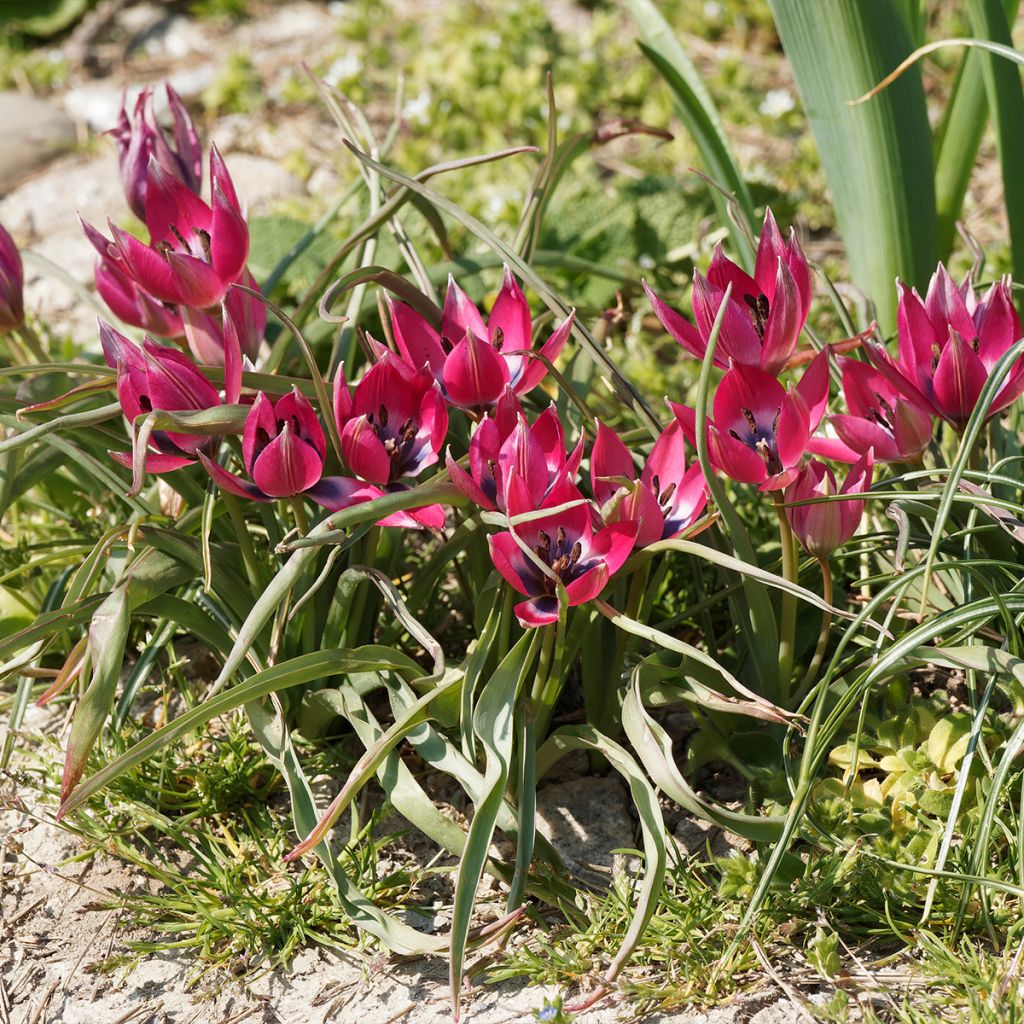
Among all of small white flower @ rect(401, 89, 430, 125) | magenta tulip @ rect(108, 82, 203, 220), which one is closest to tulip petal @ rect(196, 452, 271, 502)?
magenta tulip @ rect(108, 82, 203, 220)

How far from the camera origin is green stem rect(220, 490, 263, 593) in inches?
56.8

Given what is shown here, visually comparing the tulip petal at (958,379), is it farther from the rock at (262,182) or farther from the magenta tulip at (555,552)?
the rock at (262,182)

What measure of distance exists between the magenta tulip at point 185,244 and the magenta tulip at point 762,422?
0.60 m

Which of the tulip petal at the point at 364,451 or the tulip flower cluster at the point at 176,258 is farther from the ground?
the tulip flower cluster at the point at 176,258

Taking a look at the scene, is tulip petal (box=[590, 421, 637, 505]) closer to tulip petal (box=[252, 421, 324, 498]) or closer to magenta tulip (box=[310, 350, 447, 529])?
magenta tulip (box=[310, 350, 447, 529])

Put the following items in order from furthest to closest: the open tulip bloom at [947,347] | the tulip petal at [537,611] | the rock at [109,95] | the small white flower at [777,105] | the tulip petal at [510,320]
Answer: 1. the rock at [109,95]
2. the small white flower at [777,105]
3. the tulip petal at [510,320]
4. the open tulip bloom at [947,347]
5. the tulip petal at [537,611]

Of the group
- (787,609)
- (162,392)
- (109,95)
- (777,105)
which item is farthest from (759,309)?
(109,95)

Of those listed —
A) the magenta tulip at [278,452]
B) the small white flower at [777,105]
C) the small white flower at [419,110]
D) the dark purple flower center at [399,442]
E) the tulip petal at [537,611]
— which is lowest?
the tulip petal at [537,611]

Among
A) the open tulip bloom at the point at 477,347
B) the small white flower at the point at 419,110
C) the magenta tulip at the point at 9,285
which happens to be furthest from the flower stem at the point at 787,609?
the small white flower at the point at 419,110

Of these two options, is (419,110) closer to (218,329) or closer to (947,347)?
(218,329)

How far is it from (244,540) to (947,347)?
867 millimetres

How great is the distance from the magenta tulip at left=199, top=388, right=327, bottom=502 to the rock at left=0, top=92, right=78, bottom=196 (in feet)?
8.50

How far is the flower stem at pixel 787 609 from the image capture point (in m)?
1.36

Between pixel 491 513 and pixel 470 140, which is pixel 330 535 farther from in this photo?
pixel 470 140
